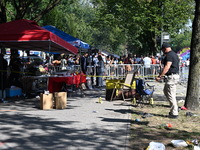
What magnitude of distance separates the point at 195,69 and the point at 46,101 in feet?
16.0

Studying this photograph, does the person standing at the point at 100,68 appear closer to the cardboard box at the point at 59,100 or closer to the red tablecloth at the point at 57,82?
the red tablecloth at the point at 57,82

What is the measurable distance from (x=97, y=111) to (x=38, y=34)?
3.58 m

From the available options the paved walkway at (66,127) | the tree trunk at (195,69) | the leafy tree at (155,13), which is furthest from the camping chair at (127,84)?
the leafy tree at (155,13)

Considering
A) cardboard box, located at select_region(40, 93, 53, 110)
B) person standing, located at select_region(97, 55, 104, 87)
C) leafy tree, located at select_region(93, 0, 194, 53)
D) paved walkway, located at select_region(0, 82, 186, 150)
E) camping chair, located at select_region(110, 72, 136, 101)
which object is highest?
leafy tree, located at select_region(93, 0, 194, 53)

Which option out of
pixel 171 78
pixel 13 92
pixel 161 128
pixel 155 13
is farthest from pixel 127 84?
pixel 155 13

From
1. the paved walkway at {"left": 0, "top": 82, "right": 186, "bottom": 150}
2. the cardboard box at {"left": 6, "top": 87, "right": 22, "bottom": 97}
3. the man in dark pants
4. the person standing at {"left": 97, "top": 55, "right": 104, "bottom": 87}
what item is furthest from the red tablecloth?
the man in dark pants

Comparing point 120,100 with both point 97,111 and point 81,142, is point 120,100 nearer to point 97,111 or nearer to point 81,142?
point 97,111

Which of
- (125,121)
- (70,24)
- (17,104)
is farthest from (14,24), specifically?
(70,24)

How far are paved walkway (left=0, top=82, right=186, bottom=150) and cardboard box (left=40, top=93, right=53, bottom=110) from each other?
0.27 meters

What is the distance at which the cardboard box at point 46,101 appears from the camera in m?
10.6

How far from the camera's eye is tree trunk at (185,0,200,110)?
10180mm

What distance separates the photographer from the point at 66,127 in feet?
25.6

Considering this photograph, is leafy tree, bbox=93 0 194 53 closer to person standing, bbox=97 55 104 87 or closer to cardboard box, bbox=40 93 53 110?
person standing, bbox=97 55 104 87

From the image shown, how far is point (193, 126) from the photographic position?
26.3 feet
